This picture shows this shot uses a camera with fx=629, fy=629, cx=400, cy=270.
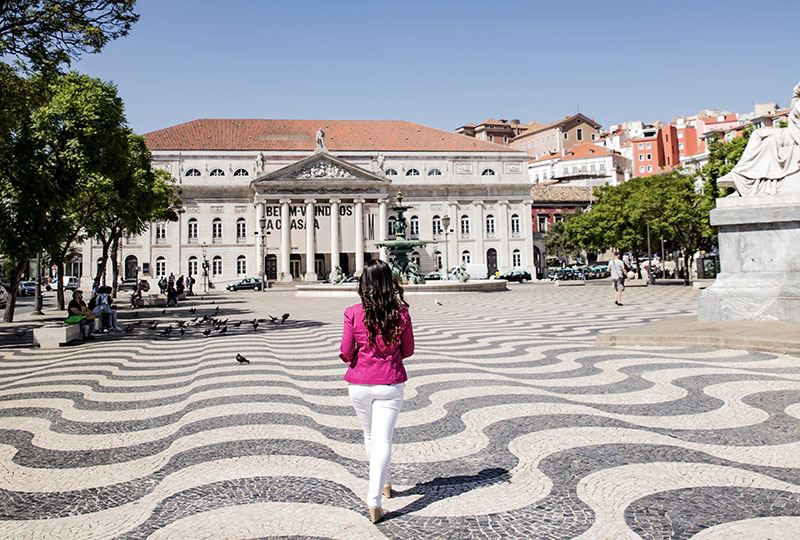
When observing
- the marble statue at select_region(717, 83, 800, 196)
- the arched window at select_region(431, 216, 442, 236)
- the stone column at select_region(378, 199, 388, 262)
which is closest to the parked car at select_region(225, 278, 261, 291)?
the stone column at select_region(378, 199, 388, 262)

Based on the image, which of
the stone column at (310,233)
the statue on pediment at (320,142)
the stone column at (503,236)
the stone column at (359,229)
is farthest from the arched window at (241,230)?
the stone column at (503,236)

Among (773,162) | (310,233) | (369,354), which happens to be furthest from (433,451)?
(310,233)

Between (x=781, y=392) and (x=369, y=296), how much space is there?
4530mm

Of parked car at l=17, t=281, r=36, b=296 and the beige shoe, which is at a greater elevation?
parked car at l=17, t=281, r=36, b=296

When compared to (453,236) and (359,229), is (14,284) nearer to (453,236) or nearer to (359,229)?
(359,229)

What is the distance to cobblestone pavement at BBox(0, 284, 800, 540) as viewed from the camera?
3283 millimetres

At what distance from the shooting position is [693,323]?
10.6 meters

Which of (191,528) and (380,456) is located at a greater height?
(380,456)

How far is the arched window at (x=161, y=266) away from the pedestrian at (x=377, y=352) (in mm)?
62026

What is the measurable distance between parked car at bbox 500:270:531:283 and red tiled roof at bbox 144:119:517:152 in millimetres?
15826

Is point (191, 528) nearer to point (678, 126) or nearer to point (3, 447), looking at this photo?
point (3, 447)

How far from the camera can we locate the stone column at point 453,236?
6706 cm

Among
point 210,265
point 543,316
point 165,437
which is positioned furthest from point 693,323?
point 210,265

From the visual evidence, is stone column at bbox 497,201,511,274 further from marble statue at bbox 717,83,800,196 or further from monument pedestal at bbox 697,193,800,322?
monument pedestal at bbox 697,193,800,322
